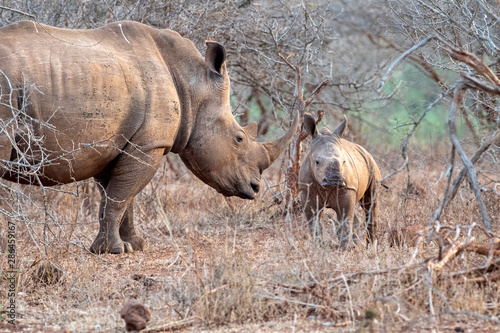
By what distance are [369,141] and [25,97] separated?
895 cm

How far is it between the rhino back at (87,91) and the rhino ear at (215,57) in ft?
1.50

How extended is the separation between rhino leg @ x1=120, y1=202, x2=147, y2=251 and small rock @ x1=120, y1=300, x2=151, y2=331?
320cm

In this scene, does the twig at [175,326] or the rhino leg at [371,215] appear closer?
the twig at [175,326]

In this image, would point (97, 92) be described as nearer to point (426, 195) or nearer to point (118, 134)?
point (118, 134)

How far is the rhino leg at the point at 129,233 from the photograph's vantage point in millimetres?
7000

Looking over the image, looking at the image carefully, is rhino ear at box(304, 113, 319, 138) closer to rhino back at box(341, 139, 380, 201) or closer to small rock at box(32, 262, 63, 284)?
rhino back at box(341, 139, 380, 201)

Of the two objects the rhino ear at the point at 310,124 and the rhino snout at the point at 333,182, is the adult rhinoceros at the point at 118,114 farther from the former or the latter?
the rhino snout at the point at 333,182

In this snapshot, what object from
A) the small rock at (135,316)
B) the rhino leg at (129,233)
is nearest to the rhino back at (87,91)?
the rhino leg at (129,233)

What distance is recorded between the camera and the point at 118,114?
19.7ft

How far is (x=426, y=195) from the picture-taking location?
363 inches

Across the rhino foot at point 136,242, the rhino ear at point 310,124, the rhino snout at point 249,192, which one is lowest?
the rhino foot at point 136,242

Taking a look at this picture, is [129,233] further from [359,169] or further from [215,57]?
[359,169]

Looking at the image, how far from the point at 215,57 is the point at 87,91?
1454 mm

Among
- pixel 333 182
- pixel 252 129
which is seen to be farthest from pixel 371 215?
pixel 252 129
